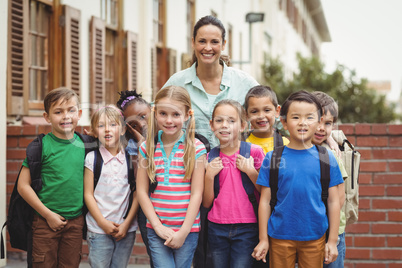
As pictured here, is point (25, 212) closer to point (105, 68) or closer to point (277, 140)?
point (277, 140)

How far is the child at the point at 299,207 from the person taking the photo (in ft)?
9.96

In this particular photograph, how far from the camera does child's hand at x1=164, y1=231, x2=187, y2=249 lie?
309cm

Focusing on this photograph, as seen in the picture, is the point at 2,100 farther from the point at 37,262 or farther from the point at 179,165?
the point at 179,165

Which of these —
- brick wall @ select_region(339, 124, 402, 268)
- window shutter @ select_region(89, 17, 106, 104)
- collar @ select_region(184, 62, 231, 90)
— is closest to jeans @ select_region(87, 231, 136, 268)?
collar @ select_region(184, 62, 231, 90)

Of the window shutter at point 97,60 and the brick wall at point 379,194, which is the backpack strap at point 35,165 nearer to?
the brick wall at point 379,194

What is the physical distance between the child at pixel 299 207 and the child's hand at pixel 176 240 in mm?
433

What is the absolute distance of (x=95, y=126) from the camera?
3471 mm

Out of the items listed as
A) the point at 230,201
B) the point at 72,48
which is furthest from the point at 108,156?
the point at 72,48

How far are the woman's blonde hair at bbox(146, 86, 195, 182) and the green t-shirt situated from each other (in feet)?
1.60

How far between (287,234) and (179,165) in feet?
2.47

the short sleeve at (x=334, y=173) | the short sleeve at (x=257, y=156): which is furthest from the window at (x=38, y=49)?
the short sleeve at (x=334, y=173)

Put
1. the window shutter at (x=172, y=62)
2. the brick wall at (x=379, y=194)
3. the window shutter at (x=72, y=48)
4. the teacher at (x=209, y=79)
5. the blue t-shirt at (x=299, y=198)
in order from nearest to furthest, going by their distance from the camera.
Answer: the blue t-shirt at (x=299, y=198), the teacher at (x=209, y=79), the brick wall at (x=379, y=194), the window shutter at (x=72, y=48), the window shutter at (x=172, y=62)

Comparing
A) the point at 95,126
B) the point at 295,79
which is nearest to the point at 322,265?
the point at 95,126

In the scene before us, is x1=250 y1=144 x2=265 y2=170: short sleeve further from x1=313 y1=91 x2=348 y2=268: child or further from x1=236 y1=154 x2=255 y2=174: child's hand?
x1=313 y1=91 x2=348 y2=268: child
